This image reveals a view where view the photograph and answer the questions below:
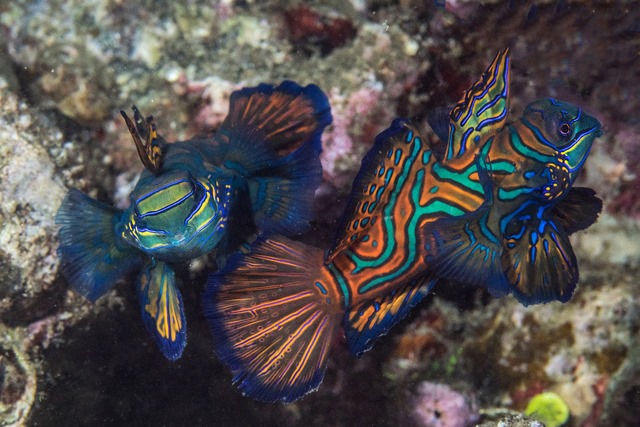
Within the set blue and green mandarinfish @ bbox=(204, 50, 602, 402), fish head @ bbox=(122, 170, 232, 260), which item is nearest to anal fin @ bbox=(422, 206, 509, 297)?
blue and green mandarinfish @ bbox=(204, 50, 602, 402)

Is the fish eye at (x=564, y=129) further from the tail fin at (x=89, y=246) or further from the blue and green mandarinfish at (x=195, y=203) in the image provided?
the tail fin at (x=89, y=246)

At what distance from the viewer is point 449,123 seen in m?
2.72

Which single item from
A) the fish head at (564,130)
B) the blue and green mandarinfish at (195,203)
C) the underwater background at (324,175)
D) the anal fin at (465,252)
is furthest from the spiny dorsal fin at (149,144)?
Result: the fish head at (564,130)

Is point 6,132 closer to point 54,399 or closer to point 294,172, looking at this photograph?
point 54,399

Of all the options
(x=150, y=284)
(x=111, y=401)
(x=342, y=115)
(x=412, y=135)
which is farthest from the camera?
(x=111, y=401)

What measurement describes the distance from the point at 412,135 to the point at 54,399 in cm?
321

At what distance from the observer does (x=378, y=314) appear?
2.81m

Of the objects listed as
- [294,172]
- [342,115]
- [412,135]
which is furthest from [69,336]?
[412,135]

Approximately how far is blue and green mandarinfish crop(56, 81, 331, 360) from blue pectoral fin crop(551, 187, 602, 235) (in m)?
1.53

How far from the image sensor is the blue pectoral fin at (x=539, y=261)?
2723mm

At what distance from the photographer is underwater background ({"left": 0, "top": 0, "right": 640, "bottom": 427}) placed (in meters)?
3.47

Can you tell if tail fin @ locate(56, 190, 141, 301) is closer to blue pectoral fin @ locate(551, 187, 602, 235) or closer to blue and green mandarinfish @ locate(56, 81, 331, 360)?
blue and green mandarinfish @ locate(56, 81, 331, 360)

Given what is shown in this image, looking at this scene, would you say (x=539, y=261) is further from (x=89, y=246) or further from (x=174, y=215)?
(x=89, y=246)

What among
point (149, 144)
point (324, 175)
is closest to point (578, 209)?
point (324, 175)
